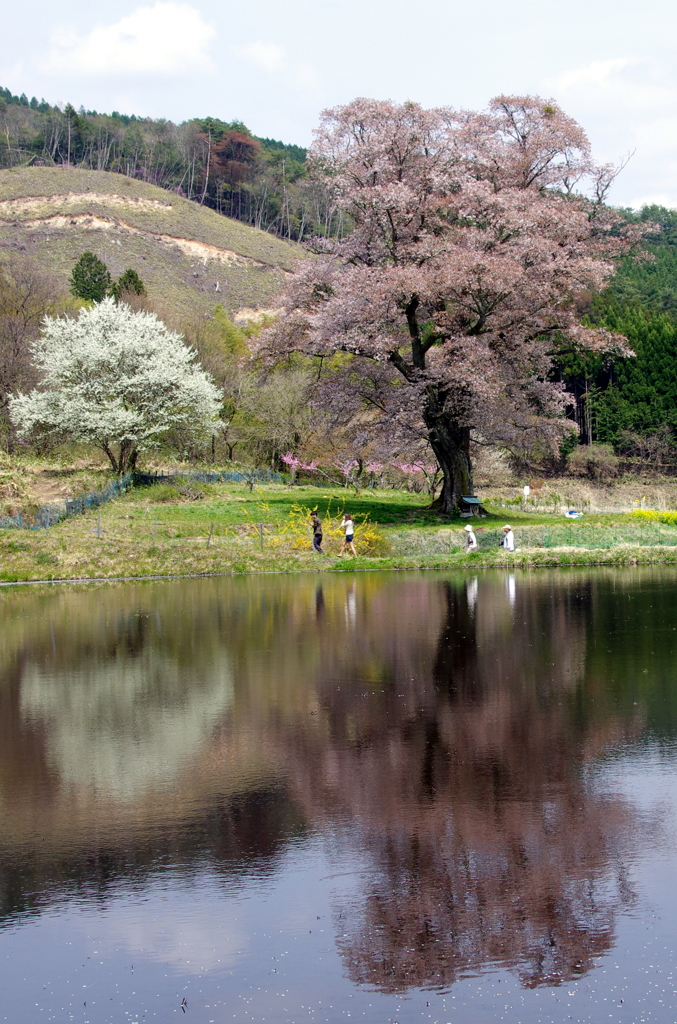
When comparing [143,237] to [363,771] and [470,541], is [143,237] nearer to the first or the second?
[470,541]

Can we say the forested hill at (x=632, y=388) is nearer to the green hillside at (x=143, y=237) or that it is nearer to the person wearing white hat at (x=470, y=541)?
the person wearing white hat at (x=470, y=541)

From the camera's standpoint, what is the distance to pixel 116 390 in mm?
48094

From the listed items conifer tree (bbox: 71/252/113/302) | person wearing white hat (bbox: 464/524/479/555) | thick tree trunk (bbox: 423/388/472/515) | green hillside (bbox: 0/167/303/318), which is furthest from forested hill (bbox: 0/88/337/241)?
person wearing white hat (bbox: 464/524/479/555)

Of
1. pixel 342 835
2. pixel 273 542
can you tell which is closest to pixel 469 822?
pixel 342 835

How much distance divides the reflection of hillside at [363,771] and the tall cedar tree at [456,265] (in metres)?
22.3

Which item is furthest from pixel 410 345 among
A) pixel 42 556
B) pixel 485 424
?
pixel 42 556

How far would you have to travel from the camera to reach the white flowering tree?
47.2 meters

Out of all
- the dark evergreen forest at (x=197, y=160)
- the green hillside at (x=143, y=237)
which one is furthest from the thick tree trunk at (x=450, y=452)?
the dark evergreen forest at (x=197, y=160)

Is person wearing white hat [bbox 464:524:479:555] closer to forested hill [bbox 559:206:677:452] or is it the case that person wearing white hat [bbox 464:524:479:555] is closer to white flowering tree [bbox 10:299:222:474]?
white flowering tree [bbox 10:299:222:474]

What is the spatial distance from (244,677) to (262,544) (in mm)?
17501

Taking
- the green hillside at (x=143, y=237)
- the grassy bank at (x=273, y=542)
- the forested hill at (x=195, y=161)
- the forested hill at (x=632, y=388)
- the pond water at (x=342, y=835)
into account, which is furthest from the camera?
the forested hill at (x=195, y=161)

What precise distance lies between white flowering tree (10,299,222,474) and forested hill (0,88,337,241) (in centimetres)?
10259

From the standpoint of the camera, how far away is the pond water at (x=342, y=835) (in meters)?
5.75

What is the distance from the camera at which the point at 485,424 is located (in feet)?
132
